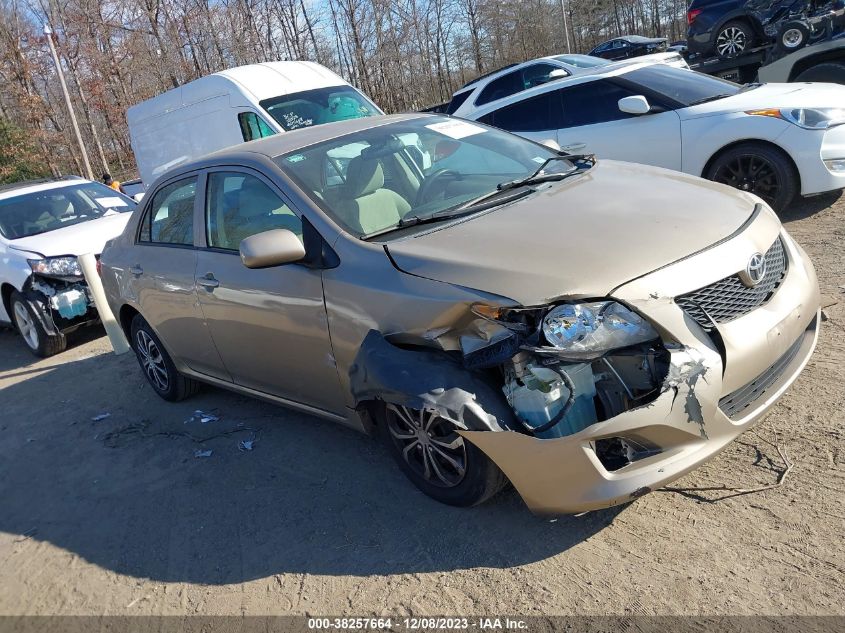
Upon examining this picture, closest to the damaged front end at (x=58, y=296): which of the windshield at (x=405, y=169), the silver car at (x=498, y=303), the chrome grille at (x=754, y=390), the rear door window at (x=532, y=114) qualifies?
the silver car at (x=498, y=303)

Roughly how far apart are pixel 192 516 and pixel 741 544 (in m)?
2.75

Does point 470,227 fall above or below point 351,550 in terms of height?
above

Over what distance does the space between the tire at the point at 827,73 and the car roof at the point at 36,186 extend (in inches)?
397

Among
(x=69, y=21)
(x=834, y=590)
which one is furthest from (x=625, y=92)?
(x=69, y=21)

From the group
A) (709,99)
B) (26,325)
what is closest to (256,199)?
(709,99)

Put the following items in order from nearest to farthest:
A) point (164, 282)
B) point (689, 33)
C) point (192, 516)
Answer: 1. point (192, 516)
2. point (164, 282)
3. point (689, 33)

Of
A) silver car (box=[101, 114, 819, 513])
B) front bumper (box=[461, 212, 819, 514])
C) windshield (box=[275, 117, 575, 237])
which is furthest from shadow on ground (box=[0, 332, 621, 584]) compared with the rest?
windshield (box=[275, 117, 575, 237])

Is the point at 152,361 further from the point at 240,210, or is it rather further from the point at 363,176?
the point at 363,176

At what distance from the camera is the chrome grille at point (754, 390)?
2.76m

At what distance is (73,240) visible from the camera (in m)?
7.93

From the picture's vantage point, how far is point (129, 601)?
324 centimetres

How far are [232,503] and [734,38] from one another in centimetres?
1253

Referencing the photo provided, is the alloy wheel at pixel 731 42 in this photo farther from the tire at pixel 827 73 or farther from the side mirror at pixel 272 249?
the side mirror at pixel 272 249

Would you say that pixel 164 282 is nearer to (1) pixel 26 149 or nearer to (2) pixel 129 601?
(2) pixel 129 601
